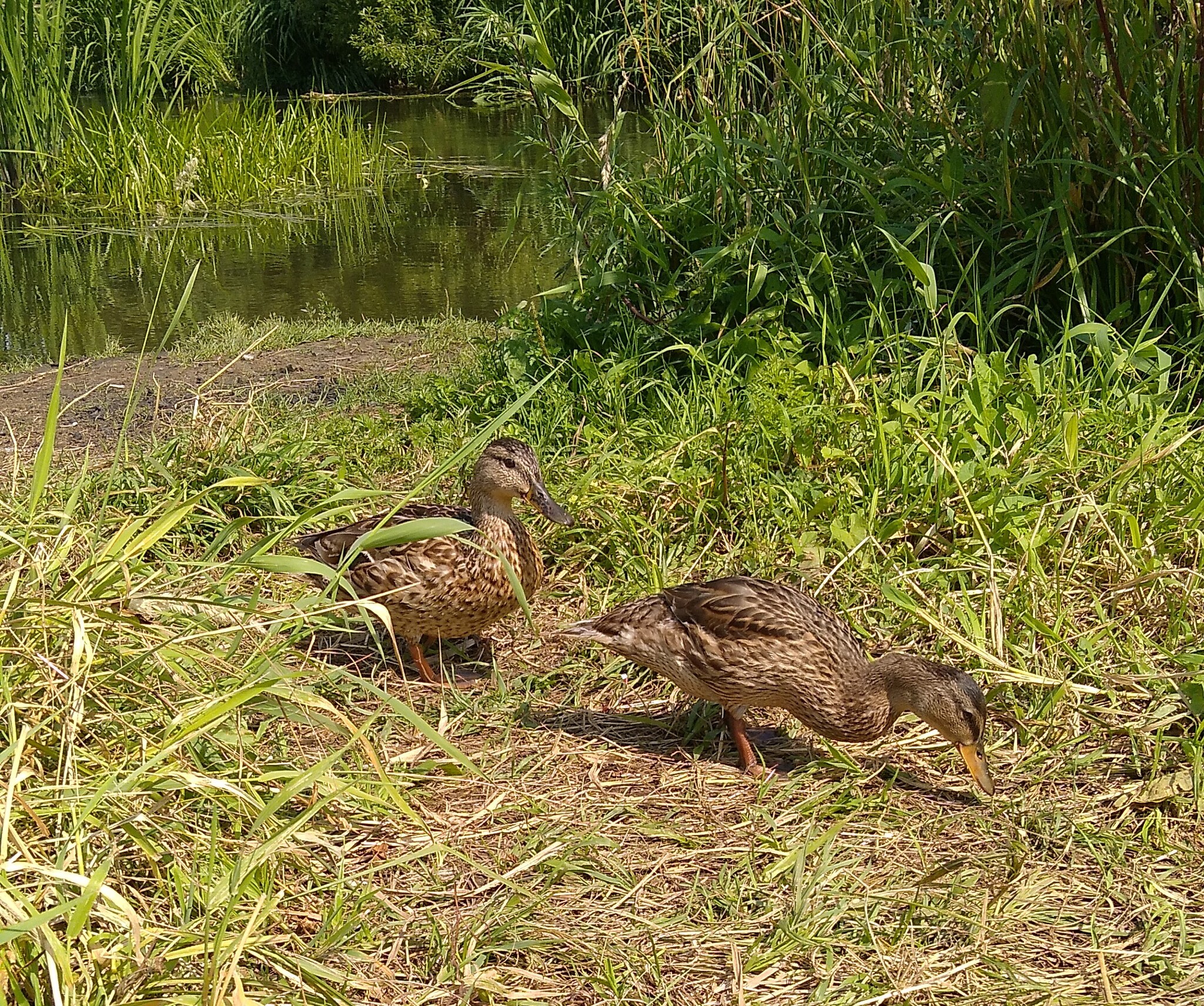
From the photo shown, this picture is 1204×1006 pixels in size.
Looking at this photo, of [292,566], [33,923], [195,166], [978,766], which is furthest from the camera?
[195,166]

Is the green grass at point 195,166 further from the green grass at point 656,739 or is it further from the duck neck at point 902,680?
the duck neck at point 902,680

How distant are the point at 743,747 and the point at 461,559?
1118 mm

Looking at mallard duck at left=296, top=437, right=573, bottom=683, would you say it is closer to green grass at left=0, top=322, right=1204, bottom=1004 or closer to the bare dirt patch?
green grass at left=0, top=322, right=1204, bottom=1004

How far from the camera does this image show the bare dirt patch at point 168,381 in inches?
262

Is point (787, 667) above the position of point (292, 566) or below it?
below

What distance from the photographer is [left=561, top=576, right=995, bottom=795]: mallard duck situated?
378cm

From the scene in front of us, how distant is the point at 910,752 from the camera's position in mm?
4094

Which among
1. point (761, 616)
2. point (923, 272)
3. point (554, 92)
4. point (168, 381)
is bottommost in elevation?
point (168, 381)

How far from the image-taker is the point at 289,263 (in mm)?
11266

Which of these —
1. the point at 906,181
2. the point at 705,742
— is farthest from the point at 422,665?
the point at 906,181

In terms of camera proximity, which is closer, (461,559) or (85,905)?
(85,905)

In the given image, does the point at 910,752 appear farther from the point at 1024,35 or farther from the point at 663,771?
the point at 1024,35

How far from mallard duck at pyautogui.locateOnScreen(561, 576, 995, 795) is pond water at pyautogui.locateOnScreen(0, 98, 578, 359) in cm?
449

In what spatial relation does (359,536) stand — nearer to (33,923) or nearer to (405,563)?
(405,563)
